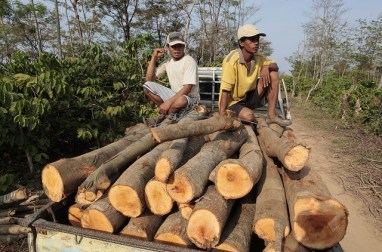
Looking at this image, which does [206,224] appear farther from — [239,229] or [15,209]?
[15,209]

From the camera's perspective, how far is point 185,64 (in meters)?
4.48

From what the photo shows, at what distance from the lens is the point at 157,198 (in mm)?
2123

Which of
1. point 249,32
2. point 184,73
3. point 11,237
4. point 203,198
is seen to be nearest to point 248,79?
point 249,32

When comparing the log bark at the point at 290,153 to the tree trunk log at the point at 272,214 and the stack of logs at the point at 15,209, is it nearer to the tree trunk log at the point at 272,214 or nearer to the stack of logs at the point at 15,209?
the tree trunk log at the point at 272,214

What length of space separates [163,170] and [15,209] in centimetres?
210

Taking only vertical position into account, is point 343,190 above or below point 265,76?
below

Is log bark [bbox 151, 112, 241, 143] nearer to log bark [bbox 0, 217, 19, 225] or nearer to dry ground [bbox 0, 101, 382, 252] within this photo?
dry ground [bbox 0, 101, 382, 252]

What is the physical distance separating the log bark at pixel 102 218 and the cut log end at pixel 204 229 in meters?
0.53

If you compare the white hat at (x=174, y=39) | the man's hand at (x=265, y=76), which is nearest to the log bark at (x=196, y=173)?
the man's hand at (x=265, y=76)

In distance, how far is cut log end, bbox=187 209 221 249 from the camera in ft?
6.02

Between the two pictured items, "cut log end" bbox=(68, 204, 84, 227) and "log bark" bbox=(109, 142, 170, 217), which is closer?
"log bark" bbox=(109, 142, 170, 217)

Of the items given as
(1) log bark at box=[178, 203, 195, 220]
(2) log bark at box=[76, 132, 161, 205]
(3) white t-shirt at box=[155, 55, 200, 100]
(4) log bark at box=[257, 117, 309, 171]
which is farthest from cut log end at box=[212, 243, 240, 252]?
(3) white t-shirt at box=[155, 55, 200, 100]

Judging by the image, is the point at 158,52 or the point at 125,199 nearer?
the point at 125,199

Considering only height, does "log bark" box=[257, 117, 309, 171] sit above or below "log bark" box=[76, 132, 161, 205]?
above
